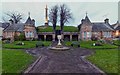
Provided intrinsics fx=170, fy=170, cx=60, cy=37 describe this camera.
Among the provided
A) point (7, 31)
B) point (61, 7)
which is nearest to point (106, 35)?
point (61, 7)

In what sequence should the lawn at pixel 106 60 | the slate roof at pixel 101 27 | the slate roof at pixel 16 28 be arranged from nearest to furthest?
the lawn at pixel 106 60
the slate roof at pixel 101 27
the slate roof at pixel 16 28

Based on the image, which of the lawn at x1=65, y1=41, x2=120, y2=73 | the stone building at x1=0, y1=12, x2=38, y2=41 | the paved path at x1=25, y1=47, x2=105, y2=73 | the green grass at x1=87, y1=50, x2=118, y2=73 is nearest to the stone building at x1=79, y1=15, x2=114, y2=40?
the stone building at x1=0, y1=12, x2=38, y2=41

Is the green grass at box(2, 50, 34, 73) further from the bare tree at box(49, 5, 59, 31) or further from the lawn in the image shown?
the bare tree at box(49, 5, 59, 31)

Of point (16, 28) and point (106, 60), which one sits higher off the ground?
point (16, 28)

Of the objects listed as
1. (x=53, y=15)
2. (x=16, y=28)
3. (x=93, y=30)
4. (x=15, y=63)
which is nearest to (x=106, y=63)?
(x=15, y=63)

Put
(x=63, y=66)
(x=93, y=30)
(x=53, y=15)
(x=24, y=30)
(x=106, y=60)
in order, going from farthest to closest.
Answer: (x=53, y=15) < (x=93, y=30) < (x=24, y=30) < (x=106, y=60) < (x=63, y=66)

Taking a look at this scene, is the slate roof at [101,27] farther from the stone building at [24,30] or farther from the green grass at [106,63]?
the green grass at [106,63]

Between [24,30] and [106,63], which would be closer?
[106,63]

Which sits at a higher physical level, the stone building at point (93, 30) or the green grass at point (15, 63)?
the stone building at point (93, 30)

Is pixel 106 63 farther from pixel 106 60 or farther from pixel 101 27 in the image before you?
pixel 101 27

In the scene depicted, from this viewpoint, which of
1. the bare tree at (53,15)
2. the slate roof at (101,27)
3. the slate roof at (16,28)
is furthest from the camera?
the bare tree at (53,15)

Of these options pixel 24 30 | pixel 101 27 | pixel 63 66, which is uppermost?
pixel 101 27

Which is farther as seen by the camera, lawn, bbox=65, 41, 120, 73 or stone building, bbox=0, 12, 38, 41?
stone building, bbox=0, 12, 38, 41

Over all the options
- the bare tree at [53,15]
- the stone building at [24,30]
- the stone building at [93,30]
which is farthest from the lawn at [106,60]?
the bare tree at [53,15]
